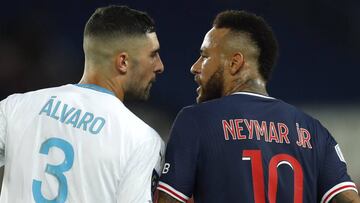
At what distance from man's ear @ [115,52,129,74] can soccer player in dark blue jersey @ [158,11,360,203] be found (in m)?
0.28

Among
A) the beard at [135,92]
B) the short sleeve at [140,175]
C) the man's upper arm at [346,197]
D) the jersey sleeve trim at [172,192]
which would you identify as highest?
the beard at [135,92]

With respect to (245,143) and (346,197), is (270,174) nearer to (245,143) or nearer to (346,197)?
(245,143)

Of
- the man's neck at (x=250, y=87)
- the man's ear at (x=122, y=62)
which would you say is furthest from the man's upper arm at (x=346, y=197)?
the man's ear at (x=122, y=62)

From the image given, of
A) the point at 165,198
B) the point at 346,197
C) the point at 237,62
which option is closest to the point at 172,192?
the point at 165,198

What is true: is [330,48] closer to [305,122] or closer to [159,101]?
[159,101]

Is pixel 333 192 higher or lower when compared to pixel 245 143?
lower

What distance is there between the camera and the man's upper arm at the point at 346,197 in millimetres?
2889

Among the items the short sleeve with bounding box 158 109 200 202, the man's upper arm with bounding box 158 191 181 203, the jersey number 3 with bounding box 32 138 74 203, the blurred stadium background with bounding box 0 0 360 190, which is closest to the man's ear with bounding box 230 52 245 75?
the short sleeve with bounding box 158 109 200 202

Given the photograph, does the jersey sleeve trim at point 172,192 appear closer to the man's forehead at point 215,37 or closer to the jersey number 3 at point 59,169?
the jersey number 3 at point 59,169

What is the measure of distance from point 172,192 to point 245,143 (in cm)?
33

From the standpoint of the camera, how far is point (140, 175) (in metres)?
2.54

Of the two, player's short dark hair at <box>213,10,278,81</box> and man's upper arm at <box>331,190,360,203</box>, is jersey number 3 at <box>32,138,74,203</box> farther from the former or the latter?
man's upper arm at <box>331,190,360,203</box>

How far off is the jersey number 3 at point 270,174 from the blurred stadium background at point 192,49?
381cm

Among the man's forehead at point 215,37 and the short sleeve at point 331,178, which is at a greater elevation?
the man's forehead at point 215,37
